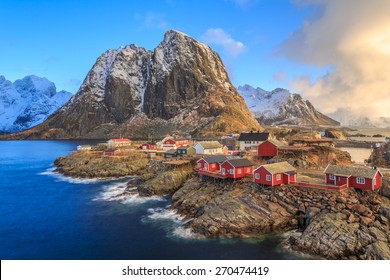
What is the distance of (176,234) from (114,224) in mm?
9937

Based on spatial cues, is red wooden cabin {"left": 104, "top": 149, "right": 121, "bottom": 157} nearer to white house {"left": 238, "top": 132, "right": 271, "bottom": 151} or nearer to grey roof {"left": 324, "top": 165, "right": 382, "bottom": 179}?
white house {"left": 238, "top": 132, "right": 271, "bottom": 151}

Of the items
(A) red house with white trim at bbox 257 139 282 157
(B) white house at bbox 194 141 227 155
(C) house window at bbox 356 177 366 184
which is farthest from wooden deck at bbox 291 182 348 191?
(B) white house at bbox 194 141 227 155

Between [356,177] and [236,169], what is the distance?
16.5 meters

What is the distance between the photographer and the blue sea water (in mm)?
31453

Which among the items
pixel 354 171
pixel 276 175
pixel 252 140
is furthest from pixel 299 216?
Result: pixel 252 140

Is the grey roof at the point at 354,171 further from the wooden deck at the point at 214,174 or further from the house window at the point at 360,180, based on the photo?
the wooden deck at the point at 214,174

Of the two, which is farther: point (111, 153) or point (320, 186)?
point (111, 153)

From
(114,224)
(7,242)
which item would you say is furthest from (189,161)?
(7,242)

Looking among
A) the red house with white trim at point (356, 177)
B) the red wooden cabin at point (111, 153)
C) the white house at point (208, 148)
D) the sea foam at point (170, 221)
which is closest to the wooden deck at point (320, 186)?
the red house with white trim at point (356, 177)

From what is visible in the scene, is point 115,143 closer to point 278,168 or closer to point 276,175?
point 278,168

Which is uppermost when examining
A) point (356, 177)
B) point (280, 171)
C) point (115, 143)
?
point (115, 143)

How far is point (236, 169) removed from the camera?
4728 cm

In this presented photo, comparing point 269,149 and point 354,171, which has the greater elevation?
point 269,149

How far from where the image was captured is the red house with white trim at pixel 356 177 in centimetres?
3738
